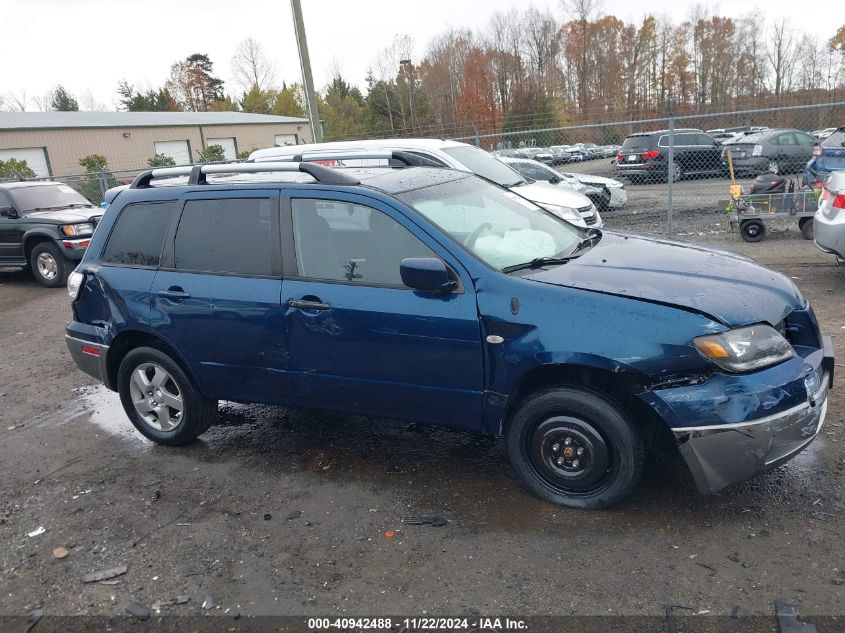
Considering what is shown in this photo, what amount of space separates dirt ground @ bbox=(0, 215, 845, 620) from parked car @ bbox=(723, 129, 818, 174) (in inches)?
622

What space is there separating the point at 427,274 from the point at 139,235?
7.65 ft

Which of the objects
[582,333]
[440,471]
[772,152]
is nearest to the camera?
[582,333]

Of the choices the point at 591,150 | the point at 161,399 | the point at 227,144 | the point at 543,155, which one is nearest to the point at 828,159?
the point at 161,399

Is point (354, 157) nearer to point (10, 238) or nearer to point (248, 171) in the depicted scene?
point (248, 171)

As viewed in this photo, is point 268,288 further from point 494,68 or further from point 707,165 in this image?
point 494,68

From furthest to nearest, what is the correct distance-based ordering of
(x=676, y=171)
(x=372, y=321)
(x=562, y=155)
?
(x=562, y=155), (x=676, y=171), (x=372, y=321)

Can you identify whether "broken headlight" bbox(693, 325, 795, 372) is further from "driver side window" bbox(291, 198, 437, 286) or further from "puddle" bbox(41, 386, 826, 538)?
"driver side window" bbox(291, 198, 437, 286)

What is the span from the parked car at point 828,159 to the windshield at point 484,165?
18.1 ft

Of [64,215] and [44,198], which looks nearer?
[64,215]

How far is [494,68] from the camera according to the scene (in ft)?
182

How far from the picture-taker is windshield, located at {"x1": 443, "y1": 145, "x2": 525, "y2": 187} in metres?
9.66

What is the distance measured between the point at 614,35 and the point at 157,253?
203ft

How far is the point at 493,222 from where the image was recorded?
14.0 feet

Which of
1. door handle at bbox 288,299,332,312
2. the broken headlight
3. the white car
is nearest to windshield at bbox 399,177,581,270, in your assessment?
door handle at bbox 288,299,332,312
